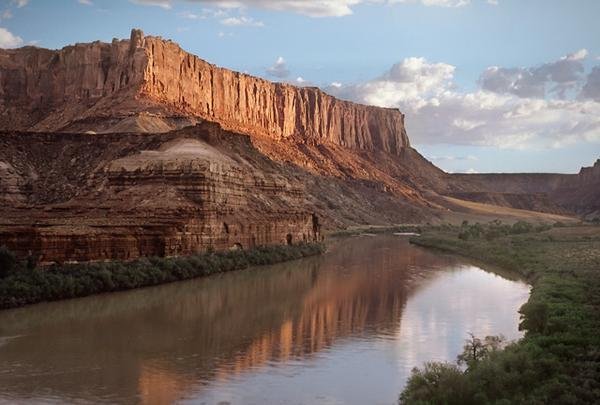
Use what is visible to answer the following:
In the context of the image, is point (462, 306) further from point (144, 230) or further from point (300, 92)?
point (300, 92)

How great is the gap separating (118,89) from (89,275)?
55.7 metres

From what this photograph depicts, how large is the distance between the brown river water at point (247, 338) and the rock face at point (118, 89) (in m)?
38.3

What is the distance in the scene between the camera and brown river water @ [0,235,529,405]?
54.0 ft

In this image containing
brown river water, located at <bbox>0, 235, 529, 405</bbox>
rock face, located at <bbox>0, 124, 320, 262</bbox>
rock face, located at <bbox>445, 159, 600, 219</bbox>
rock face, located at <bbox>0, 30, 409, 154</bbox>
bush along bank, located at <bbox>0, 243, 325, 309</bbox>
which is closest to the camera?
brown river water, located at <bbox>0, 235, 529, 405</bbox>

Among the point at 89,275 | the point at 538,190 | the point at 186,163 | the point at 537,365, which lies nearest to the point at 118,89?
the point at 186,163

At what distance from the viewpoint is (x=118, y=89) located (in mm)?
81812

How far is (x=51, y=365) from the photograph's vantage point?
18.4 metres

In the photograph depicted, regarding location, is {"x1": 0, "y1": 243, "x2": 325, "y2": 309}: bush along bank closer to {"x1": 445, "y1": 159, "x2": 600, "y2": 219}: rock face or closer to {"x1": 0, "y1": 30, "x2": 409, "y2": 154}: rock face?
{"x1": 0, "y1": 30, "x2": 409, "y2": 154}: rock face

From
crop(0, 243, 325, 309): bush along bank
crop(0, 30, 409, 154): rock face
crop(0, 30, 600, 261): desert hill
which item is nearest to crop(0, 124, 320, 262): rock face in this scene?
crop(0, 30, 600, 261): desert hill

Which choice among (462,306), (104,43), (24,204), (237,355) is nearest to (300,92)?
(104,43)

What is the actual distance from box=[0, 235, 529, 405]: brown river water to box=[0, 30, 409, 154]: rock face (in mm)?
38309

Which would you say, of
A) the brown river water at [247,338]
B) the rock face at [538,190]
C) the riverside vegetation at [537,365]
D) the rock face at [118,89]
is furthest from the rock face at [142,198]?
the rock face at [538,190]

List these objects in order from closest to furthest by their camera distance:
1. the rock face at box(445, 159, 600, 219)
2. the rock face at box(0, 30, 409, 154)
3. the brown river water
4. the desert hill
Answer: the brown river water, the desert hill, the rock face at box(0, 30, 409, 154), the rock face at box(445, 159, 600, 219)

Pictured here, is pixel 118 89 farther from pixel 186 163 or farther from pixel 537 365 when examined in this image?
pixel 537 365
